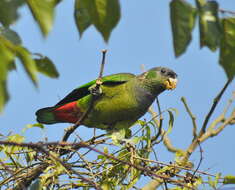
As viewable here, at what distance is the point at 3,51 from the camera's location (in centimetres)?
Result: 113

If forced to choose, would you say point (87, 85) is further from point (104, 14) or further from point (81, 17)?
point (104, 14)

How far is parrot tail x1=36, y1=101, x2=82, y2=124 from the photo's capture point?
A: 448cm

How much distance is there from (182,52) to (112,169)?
166 cm

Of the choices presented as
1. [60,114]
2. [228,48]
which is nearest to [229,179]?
[228,48]

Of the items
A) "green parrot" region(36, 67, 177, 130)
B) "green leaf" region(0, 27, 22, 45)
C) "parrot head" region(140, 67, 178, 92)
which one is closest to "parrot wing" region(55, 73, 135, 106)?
"green parrot" region(36, 67, 177, 130)

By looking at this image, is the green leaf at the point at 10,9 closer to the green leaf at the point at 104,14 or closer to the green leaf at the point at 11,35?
the green leaf at the point at 11,35

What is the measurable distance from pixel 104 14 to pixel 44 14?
27 centimetres

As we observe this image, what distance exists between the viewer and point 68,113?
4543mm

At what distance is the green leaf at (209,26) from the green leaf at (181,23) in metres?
0.04

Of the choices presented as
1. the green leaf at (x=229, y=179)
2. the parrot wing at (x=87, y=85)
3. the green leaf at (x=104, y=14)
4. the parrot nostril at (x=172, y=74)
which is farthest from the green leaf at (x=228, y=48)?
the parrot nostril at (x=172, y=74)

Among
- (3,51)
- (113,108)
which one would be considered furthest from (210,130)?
(3,51)

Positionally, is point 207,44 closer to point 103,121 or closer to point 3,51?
point 3,51

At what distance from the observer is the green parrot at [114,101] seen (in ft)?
13.9

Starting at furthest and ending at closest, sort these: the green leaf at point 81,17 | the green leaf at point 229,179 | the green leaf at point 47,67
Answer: the green leaf at point 229,179
the green leaf at point 81,17
the green leaf at point 47,67
